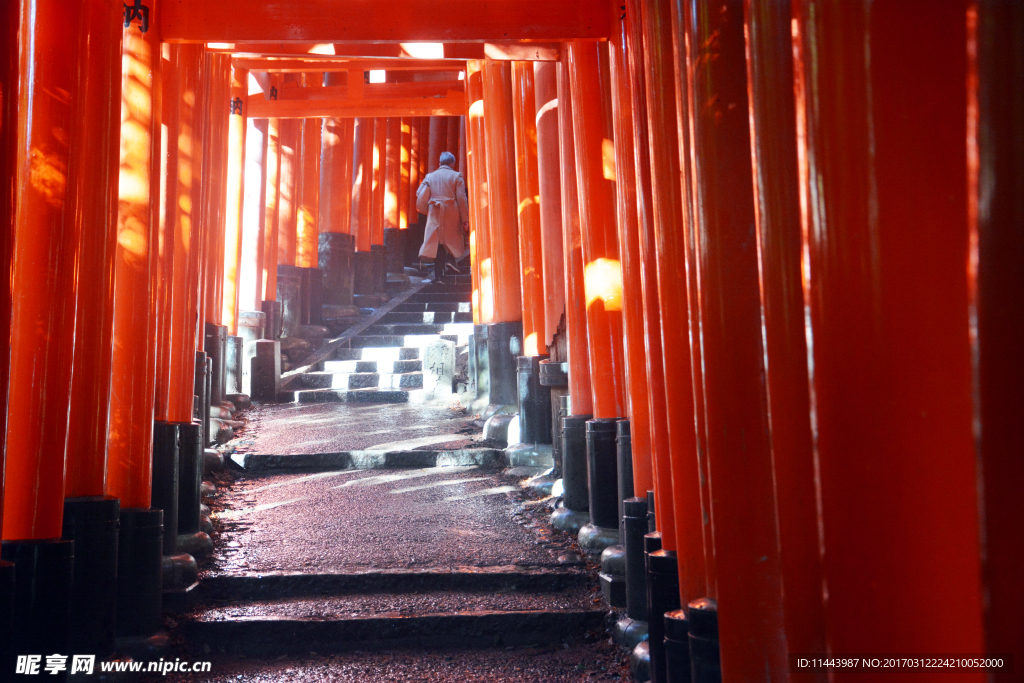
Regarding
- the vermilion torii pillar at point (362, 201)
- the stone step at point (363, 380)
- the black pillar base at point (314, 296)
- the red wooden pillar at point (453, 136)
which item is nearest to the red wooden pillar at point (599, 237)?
the stone step at point (363, 380)

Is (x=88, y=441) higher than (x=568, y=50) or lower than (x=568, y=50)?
lower

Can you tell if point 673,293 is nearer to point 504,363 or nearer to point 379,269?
point 504,363

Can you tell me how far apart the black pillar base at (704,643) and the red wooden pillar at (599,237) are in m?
2.03

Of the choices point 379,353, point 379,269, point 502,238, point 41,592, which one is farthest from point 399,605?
point 379,269

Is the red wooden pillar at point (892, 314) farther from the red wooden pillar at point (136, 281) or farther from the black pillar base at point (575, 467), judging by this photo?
the black pillar base at point (575, 467)

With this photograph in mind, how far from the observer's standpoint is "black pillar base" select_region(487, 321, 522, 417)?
677 centimetres

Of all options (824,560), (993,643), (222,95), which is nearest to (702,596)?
(824,560)

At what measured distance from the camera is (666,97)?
81.9 inches

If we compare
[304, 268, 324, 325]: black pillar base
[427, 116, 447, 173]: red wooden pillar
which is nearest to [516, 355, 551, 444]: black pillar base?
[304, 268, 324, 325]: black pillar base

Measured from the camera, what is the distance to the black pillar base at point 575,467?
14.1 ft

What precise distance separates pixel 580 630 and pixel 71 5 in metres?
2.93

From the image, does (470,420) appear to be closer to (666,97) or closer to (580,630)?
(580,630)

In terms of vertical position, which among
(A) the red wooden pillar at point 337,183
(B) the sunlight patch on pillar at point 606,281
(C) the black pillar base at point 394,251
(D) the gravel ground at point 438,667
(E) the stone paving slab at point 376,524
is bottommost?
(D) the gravel ground at point 438,667

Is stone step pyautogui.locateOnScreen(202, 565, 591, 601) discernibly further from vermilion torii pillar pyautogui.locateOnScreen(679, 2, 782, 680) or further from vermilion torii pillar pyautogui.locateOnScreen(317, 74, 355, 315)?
vermilion torii pillar pyautogui.locateOnScreen(317, 74, 355, 315)
